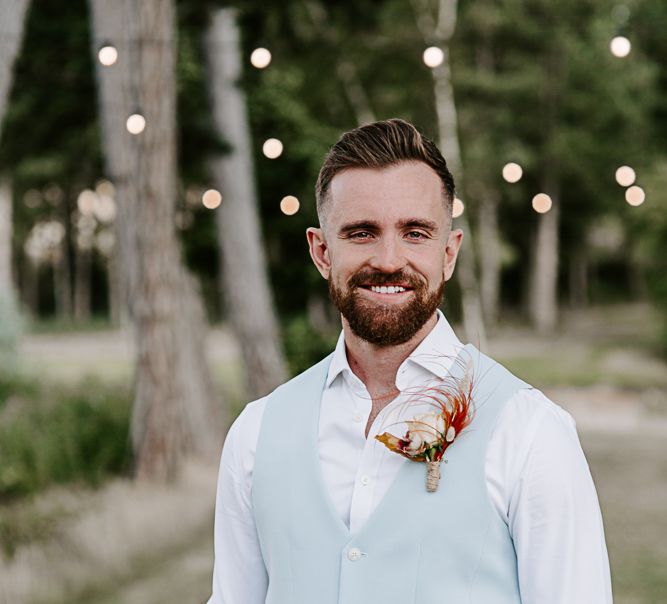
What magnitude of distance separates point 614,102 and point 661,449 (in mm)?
14738

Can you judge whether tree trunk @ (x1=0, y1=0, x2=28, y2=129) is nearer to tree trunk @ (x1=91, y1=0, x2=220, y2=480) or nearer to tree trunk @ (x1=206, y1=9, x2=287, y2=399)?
tree trunk @ (x1=91, y1=0, x2=220, y2=480)

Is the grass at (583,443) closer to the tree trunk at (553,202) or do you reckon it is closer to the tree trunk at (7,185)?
the tree trunk at (7,185)

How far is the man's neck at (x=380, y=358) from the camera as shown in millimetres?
1788

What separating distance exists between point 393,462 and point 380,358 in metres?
0.22

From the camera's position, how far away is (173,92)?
6.99 m

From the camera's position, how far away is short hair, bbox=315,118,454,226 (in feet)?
5.68

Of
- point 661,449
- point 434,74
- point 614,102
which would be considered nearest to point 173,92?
point 661,449

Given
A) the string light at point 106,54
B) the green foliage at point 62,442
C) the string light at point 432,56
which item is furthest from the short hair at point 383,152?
the green foliage at point 62,442

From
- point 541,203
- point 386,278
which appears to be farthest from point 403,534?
point 541,203

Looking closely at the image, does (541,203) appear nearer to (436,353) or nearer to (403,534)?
(436,353)

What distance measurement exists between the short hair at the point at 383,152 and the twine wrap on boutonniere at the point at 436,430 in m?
0.37

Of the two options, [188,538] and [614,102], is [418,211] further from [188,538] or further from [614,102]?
[614,102]

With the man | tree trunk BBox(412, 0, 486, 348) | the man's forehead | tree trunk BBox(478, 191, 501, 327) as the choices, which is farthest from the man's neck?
tree trunk BBox(478, 191, 501, 327)

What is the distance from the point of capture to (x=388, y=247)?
1.72 meters
